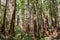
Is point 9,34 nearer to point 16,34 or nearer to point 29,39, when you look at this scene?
point 16,34

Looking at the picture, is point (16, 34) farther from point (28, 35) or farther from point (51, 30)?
point (51, 30)

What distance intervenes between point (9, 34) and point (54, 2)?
668 centimetres

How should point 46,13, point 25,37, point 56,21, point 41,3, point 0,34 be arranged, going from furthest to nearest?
point 41,3
point 46,13
point 56,21
point 25,37
point 0,34

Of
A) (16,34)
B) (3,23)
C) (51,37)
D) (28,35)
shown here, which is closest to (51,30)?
(51,37)

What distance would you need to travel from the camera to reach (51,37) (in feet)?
38.8

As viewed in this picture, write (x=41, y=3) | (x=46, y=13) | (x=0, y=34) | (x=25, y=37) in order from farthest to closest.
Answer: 1. (x=41, y=3)
2. (x=46, y=13)
3. (x=25, y=37)
4. (x=0, y=34)

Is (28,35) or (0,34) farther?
(28,35)

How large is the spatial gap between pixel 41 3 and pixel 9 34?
6.85 meters

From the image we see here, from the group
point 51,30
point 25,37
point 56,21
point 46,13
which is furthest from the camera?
point 46,13

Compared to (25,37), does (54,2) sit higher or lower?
higher

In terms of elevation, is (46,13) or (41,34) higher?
(46,13)

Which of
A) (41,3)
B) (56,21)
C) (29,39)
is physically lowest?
(29,39)

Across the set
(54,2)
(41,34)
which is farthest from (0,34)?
(54,2)

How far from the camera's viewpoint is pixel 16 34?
11.5 meters
